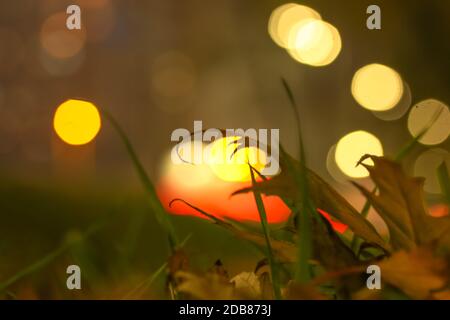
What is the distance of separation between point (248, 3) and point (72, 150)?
1.82 m

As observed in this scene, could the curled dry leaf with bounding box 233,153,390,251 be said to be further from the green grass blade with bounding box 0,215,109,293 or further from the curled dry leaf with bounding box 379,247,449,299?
the green grass blade with bounding box 0,215,109,293

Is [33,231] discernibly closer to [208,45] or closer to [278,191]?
[278,191]

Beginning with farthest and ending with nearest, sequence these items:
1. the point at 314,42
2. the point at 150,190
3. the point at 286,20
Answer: the point at 314,42 < the point at 286,20 < the point at 150,190

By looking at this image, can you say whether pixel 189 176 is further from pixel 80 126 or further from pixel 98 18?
pixel 98 18

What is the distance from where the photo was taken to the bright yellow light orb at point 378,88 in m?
3.92

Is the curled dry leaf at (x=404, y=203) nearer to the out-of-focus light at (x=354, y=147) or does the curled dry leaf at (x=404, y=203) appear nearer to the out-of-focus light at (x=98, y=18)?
the out-of-focus light at (x=98, y=18)

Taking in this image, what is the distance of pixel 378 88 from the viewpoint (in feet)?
14.5

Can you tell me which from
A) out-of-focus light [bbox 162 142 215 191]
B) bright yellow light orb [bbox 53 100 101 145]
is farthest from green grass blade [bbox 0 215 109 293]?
out-of-focus light [bbox 162 142 215 191]

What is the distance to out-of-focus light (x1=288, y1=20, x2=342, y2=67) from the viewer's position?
405cm

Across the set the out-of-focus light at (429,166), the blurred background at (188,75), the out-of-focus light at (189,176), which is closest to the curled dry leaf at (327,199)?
the blurred background at (188,75)

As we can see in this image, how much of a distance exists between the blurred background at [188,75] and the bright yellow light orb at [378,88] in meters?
0.06

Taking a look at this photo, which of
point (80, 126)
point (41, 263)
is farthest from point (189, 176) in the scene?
point (41, 263)

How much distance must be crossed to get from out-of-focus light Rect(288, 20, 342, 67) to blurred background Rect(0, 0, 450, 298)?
0.36ft

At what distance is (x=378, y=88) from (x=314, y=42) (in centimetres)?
49
